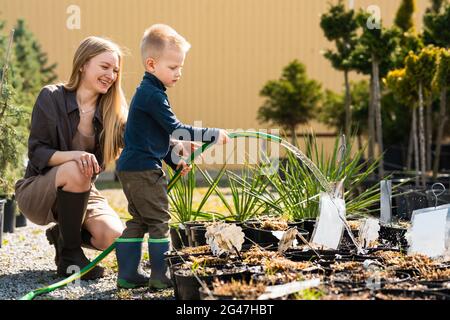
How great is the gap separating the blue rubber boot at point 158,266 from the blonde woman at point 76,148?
0.46m

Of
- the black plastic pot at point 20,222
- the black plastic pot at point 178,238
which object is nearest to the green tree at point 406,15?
the black plastic pot at point 20,222

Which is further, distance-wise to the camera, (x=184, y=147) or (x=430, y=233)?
(x=184, y=147)

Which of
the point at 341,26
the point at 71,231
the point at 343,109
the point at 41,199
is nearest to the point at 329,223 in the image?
the point at 71,231

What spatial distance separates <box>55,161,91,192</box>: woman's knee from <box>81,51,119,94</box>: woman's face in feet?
1.32

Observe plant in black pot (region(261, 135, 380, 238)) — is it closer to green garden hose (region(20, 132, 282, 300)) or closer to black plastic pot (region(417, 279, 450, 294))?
green garden hose (region(20, 132, 282, 300))

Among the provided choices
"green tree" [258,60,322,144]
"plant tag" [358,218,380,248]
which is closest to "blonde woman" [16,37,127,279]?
"plant tag" [358,218,380,248]

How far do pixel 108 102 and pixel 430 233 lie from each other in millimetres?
1520

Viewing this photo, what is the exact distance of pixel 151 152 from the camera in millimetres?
3000

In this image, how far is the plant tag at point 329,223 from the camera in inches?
115

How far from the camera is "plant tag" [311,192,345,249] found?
2.92 m

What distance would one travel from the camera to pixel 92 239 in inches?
136

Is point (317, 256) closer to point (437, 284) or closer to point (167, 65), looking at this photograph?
point (437, 284)

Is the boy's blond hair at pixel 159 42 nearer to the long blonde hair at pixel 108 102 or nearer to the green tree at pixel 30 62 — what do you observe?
the long blonde hair at pixel 108 102
